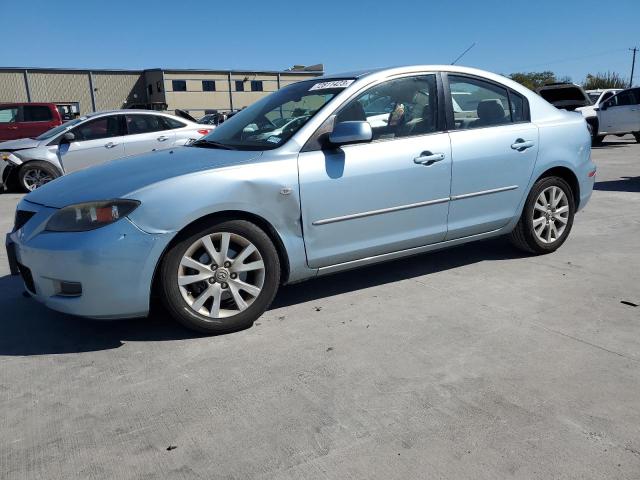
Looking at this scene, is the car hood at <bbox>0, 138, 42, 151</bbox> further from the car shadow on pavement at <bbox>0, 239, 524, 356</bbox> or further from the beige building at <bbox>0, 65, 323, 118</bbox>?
the beige building at <bbox>0, 65, 323, 118</bbox>

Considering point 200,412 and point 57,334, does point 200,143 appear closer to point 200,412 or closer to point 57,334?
point 57,334

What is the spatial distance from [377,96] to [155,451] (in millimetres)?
2818

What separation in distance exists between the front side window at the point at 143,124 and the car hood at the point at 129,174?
662 centimetres

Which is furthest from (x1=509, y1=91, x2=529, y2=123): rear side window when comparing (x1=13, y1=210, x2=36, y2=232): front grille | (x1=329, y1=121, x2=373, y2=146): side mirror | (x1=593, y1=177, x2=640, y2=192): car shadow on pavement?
(x1=593, y1=177, x2=640, y2=192): car shadow on pavement

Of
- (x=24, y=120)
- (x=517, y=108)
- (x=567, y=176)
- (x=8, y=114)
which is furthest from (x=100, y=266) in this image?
(x=8, y=114)

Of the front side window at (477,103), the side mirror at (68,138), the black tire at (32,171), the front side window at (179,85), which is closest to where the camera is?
the front side window at (477,103)

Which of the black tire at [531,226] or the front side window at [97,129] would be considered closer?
the black tire at [531,226]

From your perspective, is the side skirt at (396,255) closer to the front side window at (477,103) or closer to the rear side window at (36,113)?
the front side window at (477,103)

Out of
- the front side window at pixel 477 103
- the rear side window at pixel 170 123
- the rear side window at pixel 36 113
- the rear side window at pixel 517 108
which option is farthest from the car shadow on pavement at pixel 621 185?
the rear side window at pixel 36 113

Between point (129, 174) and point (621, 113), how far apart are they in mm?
16225

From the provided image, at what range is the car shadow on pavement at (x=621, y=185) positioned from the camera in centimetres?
860

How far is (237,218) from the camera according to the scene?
3.54m

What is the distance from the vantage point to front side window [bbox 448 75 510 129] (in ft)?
14.4

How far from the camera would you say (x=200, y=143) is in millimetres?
4371
